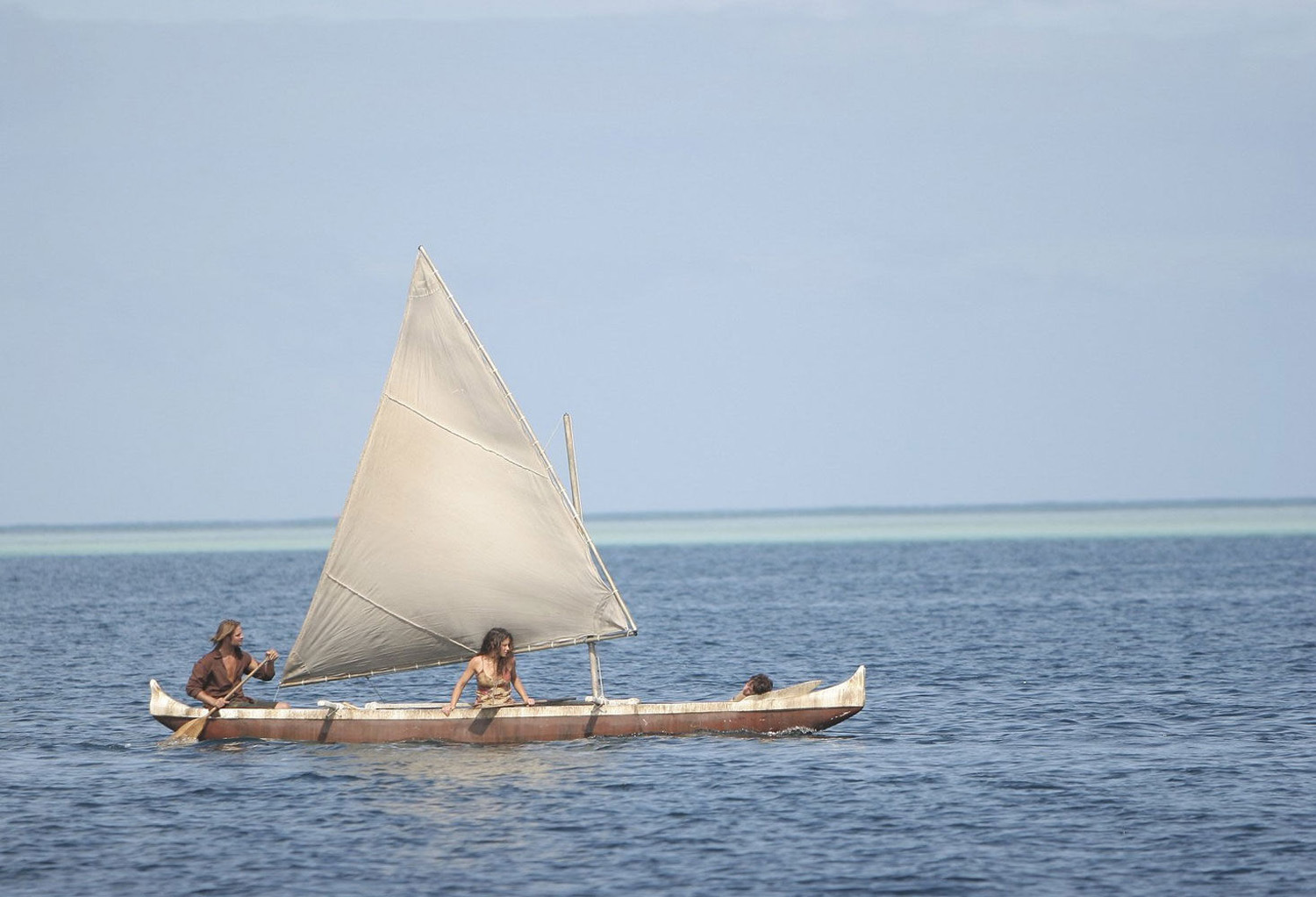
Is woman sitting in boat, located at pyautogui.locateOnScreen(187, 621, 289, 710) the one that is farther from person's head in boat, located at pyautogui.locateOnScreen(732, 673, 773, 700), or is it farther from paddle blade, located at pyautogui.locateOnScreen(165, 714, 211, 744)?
person's head in boat, located at pyautogui.locateOnScreen(732, 673, 773, 700)

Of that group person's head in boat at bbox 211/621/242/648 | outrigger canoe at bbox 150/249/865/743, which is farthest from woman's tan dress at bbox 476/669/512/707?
person's head in boat at bbox 211/621/242/648

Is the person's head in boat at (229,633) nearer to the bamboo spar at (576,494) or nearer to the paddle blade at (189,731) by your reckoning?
the paddle blade at (189,731)

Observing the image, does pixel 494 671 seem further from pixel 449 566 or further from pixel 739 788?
pixel 739 788

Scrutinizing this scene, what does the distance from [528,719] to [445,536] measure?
3.70 meters

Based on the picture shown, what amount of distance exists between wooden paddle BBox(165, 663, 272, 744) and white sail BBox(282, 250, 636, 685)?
94cm

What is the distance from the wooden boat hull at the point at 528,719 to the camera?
1081 inches

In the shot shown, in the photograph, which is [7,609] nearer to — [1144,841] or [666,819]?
[666,819]

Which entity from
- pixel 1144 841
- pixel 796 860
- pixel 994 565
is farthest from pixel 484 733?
pixel 994 565

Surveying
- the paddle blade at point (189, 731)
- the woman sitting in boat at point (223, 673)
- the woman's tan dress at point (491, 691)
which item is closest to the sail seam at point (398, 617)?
the woman's tan dress at point (491, 691)

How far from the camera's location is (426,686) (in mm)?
41188

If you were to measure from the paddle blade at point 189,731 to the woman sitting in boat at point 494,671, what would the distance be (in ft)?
15.7

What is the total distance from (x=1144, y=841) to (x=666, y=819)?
22.1ft

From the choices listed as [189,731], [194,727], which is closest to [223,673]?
[194,727]

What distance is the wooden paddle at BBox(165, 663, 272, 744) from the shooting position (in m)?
28.5
